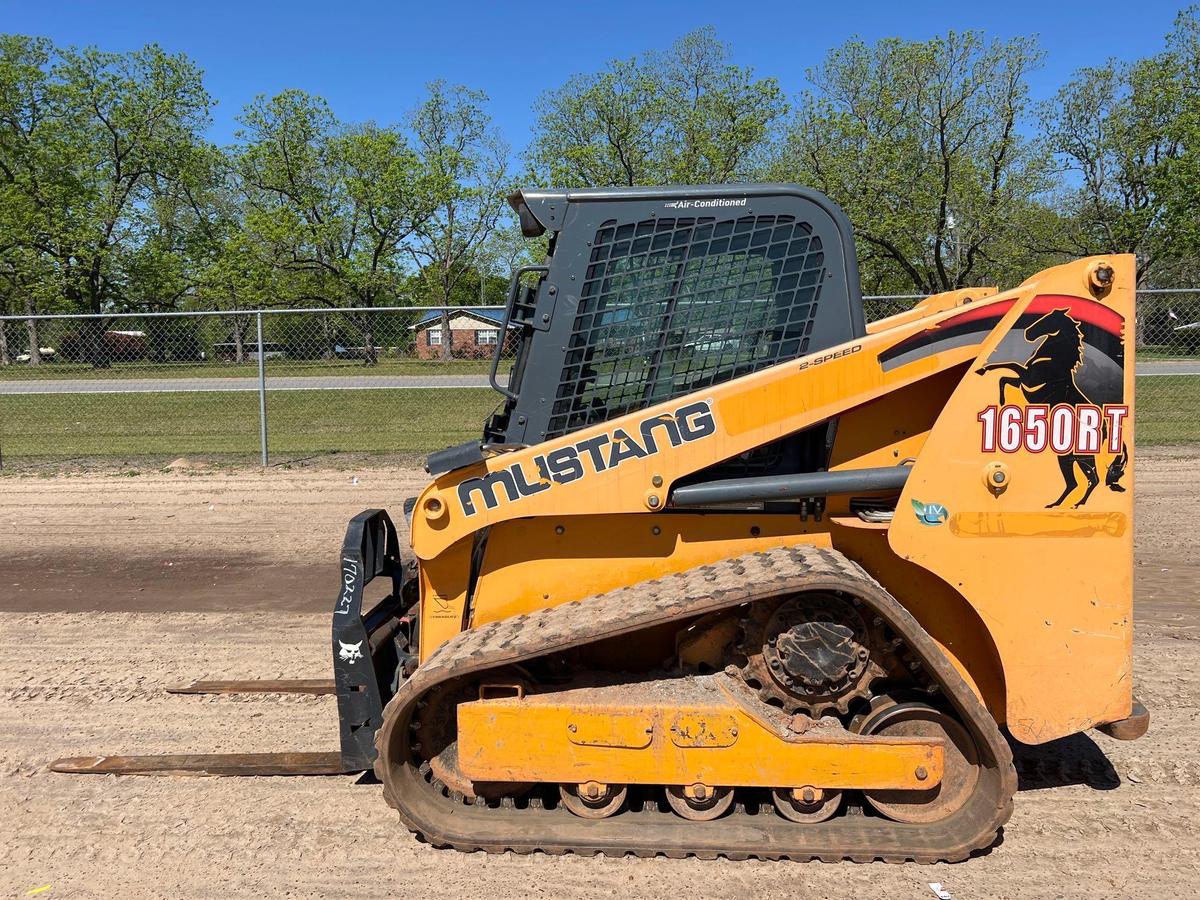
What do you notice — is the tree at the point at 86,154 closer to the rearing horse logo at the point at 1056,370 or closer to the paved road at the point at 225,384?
the paved road at the point at 225,384

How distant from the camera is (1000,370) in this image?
307 cm

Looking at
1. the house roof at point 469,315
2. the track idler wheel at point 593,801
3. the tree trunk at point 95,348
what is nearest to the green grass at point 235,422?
the tree trunk at point 95,348

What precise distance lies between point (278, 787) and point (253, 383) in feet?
35.1

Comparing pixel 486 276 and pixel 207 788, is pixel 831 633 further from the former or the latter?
pixel 486 276

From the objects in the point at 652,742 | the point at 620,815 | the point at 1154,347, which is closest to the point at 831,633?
the point at 652,742

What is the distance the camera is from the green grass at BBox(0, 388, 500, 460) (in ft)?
42.9

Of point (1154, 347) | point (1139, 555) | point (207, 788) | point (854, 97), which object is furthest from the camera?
point (854, 97)

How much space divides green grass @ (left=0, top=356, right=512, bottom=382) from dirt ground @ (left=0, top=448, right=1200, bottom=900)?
6855 millimetres

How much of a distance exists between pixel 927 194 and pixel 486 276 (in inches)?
1250

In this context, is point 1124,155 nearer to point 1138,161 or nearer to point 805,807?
point 1138,161

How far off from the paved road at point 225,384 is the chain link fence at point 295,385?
0.10 ft

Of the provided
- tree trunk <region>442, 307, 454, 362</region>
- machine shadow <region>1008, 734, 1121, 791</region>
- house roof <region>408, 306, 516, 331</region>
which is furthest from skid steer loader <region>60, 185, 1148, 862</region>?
tree trunk <region>442, 307, 454, 362</region>

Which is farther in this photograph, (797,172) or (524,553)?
(797,172)

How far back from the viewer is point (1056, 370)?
10.1ft
